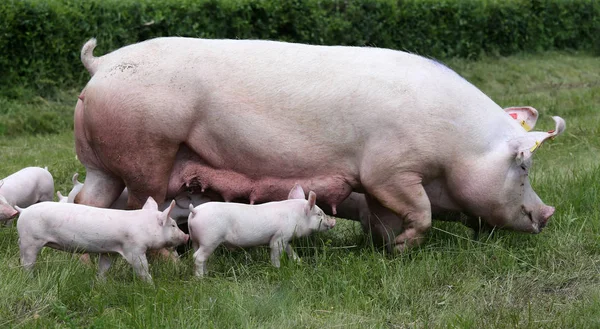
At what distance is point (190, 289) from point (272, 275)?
472 mm

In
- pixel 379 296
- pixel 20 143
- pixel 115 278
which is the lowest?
pixel 20 143

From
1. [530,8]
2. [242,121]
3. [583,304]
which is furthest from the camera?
[530,8]

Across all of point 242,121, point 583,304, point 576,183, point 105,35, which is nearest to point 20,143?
point 105,35

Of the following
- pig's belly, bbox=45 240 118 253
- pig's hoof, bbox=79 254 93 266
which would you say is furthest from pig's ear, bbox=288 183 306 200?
pig's hoof, bbox=79 254 93 266

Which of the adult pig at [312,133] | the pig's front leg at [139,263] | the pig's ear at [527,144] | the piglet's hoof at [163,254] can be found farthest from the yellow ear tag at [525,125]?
the pig's front leg at [139,263]

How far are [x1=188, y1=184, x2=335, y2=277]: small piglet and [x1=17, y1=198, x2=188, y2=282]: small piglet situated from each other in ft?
0.62

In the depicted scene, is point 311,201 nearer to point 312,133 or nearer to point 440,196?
point 312,133

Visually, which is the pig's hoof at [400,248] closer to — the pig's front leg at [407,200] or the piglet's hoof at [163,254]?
the pig's front leg at [407,200]

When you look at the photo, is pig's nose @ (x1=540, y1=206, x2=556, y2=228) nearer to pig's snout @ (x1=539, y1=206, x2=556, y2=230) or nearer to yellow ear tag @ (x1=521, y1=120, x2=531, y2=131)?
pig's snout @ (x1=539, y1=206, x2=556, y2=230)

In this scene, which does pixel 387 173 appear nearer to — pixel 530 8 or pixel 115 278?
pixel 115 278

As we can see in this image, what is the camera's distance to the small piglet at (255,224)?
460cm

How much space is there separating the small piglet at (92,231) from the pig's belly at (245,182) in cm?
58

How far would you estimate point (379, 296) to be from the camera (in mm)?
4309

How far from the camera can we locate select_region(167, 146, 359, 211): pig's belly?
16.5ft
